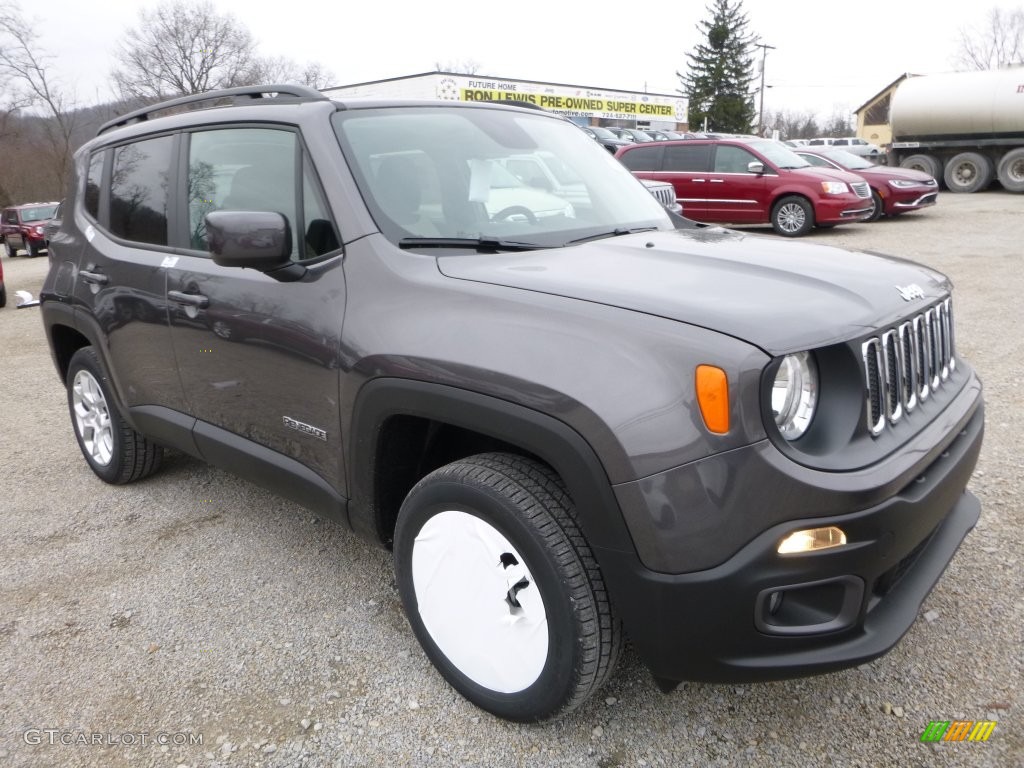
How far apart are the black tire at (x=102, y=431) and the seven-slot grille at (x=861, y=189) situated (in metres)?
12.3

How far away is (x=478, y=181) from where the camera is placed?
9.05ft

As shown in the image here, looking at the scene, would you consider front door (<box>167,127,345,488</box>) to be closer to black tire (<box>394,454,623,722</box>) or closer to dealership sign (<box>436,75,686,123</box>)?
black tire (<box>394,454,623,722</box>)

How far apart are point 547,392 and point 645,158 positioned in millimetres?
13268

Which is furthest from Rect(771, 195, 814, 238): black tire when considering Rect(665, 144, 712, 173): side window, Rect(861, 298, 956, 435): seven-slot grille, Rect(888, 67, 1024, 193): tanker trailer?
Rect(861, 298, 956, 435): seven-slot grille

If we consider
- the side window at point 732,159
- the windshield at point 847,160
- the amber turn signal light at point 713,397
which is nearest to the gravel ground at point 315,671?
the amber turn signal light at point 713,397

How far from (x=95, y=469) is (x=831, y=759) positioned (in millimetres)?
3795

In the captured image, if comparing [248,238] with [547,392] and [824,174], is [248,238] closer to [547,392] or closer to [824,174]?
[547,392]

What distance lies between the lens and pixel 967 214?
15.6 metres

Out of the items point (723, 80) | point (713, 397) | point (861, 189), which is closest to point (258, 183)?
point (713, 397)

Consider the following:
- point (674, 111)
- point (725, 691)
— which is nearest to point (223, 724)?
point (725, 691)

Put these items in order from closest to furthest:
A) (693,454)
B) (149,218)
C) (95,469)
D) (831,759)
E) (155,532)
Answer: (693,454) → (831,759) → (149,218) → (155,532) → (95,469)

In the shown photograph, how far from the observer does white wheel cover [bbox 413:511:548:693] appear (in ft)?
6.86

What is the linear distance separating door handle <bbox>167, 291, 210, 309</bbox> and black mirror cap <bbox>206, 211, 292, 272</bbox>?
505 millimetres

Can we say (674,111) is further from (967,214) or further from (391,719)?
(391,719)
